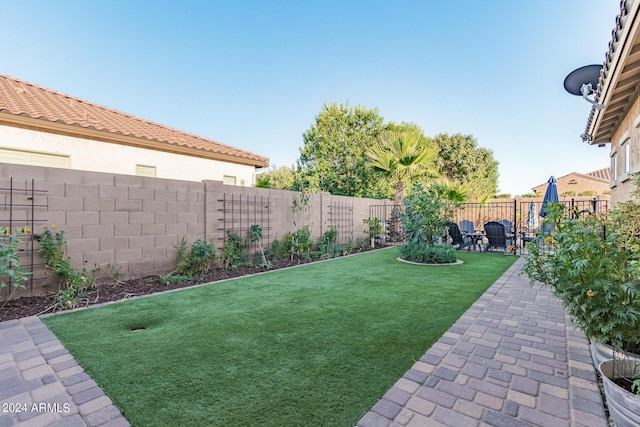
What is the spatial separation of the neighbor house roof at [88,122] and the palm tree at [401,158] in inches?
194

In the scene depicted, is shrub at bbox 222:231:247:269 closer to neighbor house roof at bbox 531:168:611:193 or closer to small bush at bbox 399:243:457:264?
small bush at bbox 399:243:457:264

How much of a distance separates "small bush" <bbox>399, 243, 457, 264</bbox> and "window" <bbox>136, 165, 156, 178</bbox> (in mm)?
7445

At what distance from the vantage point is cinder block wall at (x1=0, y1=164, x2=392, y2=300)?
14.0ft

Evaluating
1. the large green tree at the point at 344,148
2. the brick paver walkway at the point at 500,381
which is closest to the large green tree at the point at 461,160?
the large green tree at the point at 344,148

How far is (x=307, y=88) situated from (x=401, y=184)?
23.4 ft

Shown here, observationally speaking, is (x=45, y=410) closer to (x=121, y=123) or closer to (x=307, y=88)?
(x=121, y=123)

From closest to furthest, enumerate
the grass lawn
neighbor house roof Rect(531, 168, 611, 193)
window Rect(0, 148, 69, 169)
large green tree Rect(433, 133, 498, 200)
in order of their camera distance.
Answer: the grass lawn < window Rect(0, 148, 69, 169) < large green tree Rect(433, 133, 498, 200) < neighbor house roof Rect(531, 168, 611, 193)

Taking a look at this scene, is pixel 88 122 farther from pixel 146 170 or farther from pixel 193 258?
pixel 193 258

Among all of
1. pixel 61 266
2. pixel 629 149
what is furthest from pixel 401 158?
pixel 61 266

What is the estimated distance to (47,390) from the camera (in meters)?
2.09

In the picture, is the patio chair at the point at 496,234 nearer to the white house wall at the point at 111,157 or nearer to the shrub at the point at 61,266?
the white house wall at the point at 111,157

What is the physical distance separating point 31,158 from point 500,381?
9.05 m

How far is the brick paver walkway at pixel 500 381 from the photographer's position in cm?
183

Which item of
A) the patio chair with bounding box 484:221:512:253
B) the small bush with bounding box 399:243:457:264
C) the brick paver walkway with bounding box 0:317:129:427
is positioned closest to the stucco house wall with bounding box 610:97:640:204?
the small bush with bounding box 399:243:457:264
